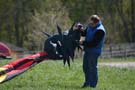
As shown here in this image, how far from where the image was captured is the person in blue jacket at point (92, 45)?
12180mm

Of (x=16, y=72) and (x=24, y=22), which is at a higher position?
(x=16, y=72)

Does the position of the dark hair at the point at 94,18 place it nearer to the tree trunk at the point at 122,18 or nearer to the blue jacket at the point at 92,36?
the blue jacket at the point at 92,36

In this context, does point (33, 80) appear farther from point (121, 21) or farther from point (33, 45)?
point (121, 21)

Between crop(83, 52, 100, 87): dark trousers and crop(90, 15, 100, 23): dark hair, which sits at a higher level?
crop(90, 15, 100, 23): dark hair

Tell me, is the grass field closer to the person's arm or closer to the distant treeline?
the person's arm

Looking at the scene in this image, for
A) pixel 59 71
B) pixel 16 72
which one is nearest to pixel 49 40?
pixel 16 72

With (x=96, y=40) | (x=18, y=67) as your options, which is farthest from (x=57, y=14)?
(x=18, y=67)

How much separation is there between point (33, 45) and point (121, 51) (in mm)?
20646

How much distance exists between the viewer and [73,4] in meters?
73.8

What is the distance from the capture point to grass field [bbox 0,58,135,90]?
12.4m

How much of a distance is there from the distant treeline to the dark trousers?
51719 mm

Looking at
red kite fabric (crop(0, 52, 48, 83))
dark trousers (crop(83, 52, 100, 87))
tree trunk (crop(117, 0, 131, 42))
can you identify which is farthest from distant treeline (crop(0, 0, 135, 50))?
red kite fabric (crop(0, 52, 48, 83))

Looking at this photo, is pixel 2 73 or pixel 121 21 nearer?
pixel 2 73

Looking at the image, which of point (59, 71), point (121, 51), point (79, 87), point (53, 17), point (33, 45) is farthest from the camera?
point (33, 45)
